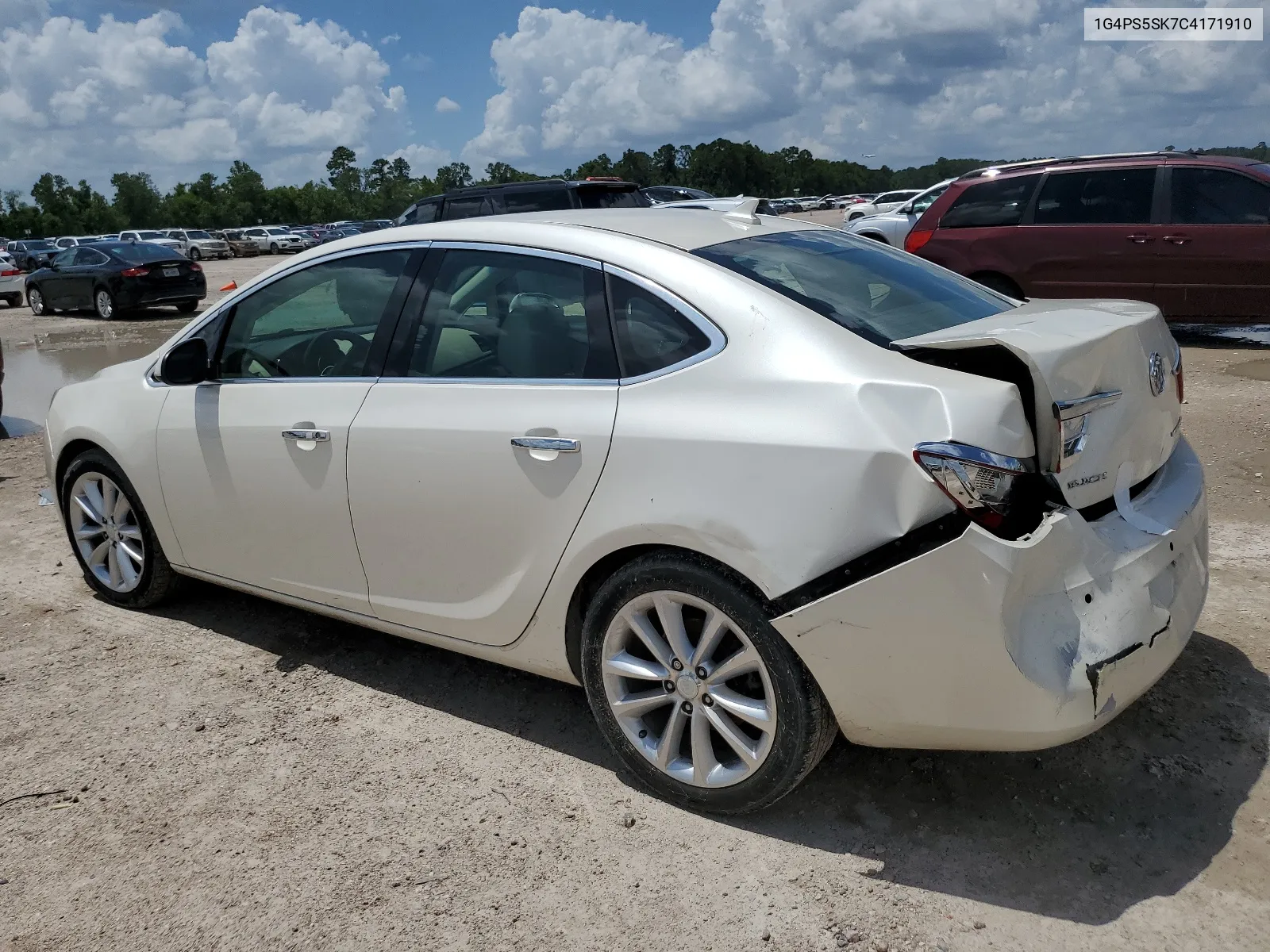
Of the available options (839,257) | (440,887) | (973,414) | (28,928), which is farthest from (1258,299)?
(28,928)

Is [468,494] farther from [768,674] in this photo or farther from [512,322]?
[768,674]

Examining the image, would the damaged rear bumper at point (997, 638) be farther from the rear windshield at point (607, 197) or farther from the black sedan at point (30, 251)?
the black sedan at point (30, 251)

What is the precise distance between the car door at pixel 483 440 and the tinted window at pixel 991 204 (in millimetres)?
8306

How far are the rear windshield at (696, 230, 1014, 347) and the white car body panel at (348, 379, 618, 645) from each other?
2.01 feet

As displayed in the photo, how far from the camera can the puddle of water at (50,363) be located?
10.5 metres

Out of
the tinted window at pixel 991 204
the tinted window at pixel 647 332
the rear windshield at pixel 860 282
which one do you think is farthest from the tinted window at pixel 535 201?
the tinted window at pixel 647 332

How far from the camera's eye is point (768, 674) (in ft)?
8.89

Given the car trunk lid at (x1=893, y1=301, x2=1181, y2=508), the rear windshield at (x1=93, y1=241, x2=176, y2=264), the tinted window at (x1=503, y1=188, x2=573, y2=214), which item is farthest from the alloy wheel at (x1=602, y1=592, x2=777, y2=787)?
the rear windshield at (x1=93, y1=241, x2=176, y2=264)

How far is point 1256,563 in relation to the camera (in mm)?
4527

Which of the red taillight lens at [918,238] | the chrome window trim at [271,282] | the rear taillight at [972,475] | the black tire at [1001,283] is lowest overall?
the black tire at [1001,283]

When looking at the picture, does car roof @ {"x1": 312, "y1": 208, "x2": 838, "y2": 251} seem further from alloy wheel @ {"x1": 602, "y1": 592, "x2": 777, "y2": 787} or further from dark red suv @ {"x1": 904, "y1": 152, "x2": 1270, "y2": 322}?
dark red suv @ {"x1": 904, "y1": 152, "x2": 1270, "y2": 322}

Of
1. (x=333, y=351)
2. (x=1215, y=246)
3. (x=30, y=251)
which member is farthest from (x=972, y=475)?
(x=30, y=251)

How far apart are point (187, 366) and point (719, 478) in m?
2.39

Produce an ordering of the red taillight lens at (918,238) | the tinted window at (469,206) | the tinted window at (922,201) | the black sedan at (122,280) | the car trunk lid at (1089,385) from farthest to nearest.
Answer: the black sedan at (122,280)
the tinted window at (922,201)
the tinted window at (469,206)
the red taillight lens at (918,238)
the car trunk lid at (1089,385)
